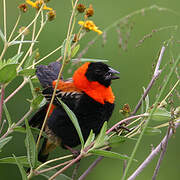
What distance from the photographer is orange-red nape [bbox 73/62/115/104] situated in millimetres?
2150

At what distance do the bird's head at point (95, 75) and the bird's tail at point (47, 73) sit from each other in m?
0.28

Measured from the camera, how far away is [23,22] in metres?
3.46

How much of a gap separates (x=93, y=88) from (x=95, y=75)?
8 cm

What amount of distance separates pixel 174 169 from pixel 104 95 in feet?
3.63

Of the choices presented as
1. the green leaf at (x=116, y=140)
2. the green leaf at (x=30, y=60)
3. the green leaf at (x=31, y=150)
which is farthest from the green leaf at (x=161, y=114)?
the green leaf at (x=30, y=60)

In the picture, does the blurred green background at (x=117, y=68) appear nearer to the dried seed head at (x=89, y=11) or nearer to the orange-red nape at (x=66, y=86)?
the orange-red nape at (x=66, y=86)

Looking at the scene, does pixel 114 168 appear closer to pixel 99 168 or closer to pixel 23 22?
pixel 99 168

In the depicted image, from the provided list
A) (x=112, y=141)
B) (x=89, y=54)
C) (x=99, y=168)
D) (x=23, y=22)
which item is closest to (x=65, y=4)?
(x=23, y=22)

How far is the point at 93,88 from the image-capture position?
7.25ft

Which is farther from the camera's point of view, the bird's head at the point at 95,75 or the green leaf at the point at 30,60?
the bird's head at the point at 95,75

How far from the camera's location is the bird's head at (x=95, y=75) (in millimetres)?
2209

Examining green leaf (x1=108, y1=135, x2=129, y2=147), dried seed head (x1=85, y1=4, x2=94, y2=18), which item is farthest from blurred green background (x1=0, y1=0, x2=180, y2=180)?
green leaf (x1=108, y1=135, x2=129, y2=147)

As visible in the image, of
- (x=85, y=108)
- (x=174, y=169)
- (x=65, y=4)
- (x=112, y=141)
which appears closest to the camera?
(x=112, y=141)

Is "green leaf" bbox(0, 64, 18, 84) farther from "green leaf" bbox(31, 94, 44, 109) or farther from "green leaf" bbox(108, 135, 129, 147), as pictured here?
"green leaf" bbox(108, 135, 129, 147)
